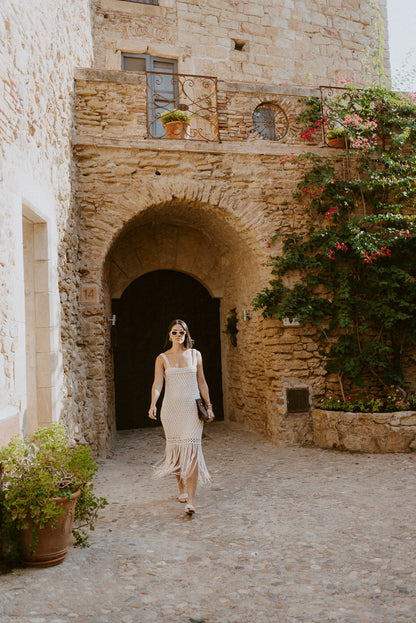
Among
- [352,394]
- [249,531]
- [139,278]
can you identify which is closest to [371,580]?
[249,531]

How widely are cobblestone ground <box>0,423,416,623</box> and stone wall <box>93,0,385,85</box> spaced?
7.72 metres

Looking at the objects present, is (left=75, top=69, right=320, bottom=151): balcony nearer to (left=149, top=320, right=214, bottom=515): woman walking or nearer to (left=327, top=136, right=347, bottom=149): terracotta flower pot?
(left=327, top=136, right=347, bottom=149): terracotta flower pot

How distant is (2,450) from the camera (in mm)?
2840

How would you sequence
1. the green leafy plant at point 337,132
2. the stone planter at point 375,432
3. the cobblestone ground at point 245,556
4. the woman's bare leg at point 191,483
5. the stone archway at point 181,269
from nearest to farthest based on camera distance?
the cobblestone ground at point 245,556 < the woman's bare leg at point 191,483 < the stone planter at point 375,432 < the stone archway at point 181,269 < the green leafy plant at point 337,132

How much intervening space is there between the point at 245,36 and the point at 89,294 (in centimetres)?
685

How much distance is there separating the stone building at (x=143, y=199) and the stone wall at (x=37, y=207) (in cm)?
2

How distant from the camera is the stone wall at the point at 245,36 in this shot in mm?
8977

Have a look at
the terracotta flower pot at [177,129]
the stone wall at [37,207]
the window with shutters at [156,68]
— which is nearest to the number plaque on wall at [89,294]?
the stone wall at [37,207]

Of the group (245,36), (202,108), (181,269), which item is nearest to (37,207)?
(202,108)

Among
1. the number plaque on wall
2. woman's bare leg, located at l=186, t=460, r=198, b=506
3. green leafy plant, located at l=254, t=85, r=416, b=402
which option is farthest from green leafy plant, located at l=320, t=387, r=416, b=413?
the number plaque on wall

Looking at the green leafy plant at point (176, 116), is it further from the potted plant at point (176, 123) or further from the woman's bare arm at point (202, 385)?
the woman's bare arm at point (202, 385)

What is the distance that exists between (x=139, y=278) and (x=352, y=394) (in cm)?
412

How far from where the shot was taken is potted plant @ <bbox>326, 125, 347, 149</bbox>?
6836 mm

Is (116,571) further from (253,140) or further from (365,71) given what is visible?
(365,71)
